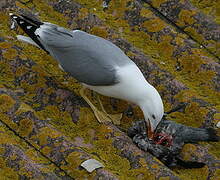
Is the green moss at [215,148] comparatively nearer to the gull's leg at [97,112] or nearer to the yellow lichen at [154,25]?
the gull's leg at [97,112]

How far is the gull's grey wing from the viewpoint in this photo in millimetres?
3594

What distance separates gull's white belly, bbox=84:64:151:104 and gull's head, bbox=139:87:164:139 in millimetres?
75

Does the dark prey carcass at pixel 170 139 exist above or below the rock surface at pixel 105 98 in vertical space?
below

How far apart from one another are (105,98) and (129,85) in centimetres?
48

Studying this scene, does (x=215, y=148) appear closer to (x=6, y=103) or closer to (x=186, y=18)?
(x=186, y=18)

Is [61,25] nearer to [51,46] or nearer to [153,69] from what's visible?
[51,46]

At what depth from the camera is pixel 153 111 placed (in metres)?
3.45

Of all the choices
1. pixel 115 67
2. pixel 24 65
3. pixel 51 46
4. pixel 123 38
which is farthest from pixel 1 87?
pixel 123 38

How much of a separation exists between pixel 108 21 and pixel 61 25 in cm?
38

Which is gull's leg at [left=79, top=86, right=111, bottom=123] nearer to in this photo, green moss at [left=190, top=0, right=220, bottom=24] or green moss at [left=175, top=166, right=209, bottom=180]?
green moss at [left=175, top=166, right=209, bottom=180]

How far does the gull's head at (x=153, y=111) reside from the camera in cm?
342

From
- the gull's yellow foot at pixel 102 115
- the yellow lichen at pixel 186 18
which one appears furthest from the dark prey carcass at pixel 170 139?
the yellow lichen at pixel 186 18

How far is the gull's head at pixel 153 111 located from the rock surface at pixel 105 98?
0.17 m

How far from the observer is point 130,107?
3844 millimetres
